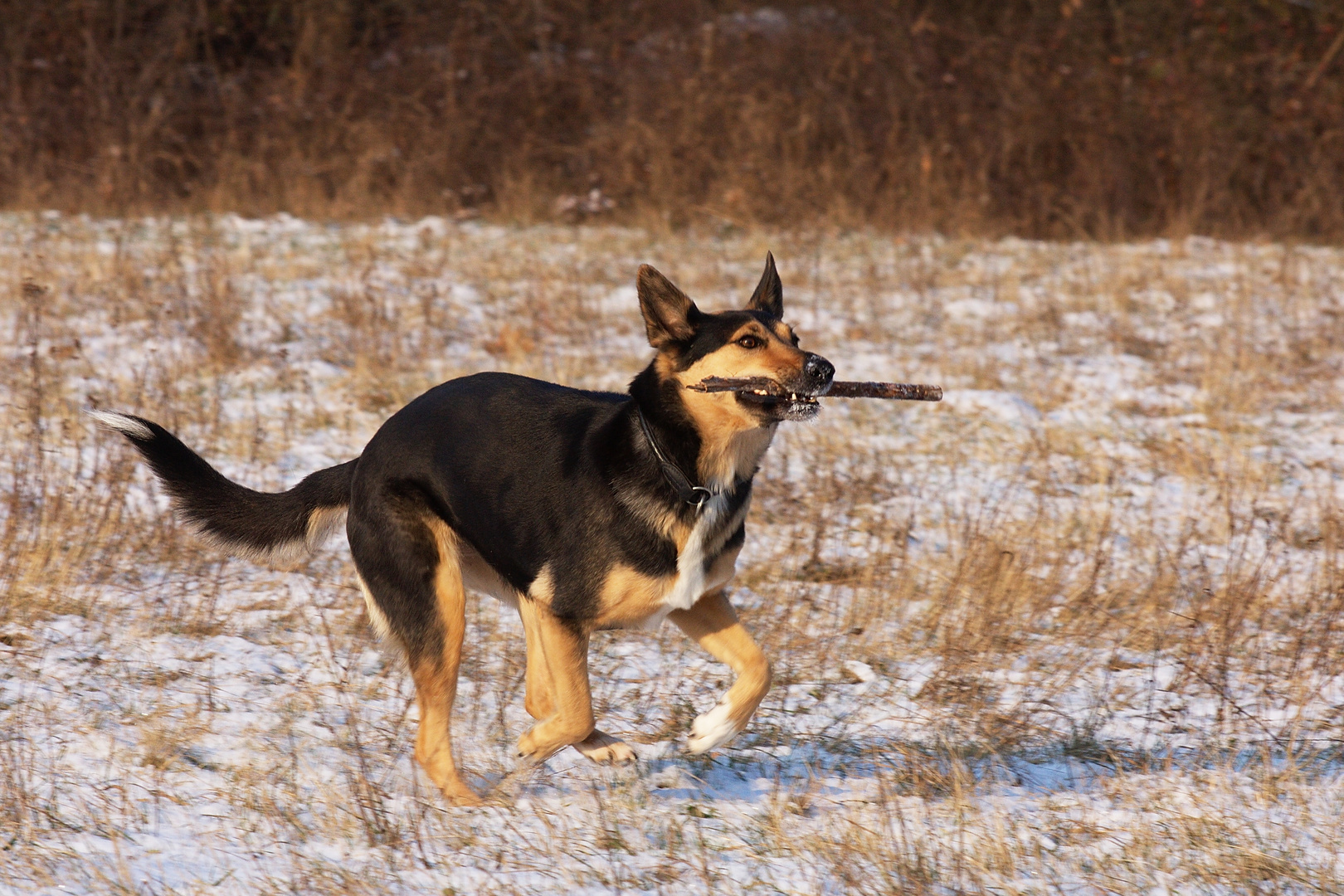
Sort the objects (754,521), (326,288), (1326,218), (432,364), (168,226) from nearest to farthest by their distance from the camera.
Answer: (754,521) → (432,364) → (326,288) → (168,226) → (1326,218)

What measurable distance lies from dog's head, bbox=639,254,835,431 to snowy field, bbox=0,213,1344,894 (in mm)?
1144

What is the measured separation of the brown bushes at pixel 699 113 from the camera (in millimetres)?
12758

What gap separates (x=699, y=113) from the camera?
523 inches

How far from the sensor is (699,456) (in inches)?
151

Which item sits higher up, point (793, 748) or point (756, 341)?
point (756, 341)

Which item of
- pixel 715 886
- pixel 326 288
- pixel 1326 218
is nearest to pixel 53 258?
pixel 326 288

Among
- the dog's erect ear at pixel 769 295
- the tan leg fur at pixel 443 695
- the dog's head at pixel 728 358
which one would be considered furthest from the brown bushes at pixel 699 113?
the tan leg fur at pixel 443 695

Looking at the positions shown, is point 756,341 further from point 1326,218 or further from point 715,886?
point 1326,218

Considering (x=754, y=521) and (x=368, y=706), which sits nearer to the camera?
(x=368, y=706)

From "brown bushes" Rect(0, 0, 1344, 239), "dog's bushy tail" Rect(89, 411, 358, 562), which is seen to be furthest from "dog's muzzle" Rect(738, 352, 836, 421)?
"brown bushes" Rect(0, 0, 1344, 239)

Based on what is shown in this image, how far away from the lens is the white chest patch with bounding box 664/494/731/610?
12.1 ft

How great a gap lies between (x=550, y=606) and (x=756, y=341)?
3.35 feet

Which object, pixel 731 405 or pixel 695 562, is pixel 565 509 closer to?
pixel 695 562

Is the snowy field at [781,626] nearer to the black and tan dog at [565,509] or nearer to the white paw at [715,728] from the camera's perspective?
the white paw at [715,728]
